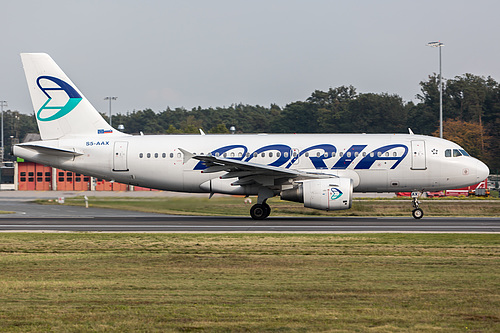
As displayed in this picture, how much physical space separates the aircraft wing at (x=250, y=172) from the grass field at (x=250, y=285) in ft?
23.7

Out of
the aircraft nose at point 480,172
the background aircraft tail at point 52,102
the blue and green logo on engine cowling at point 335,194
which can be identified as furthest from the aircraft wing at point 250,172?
the aircraft nose at point 480,172

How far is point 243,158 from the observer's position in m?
30.3

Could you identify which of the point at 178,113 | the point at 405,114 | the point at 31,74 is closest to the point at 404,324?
the point at 31,74

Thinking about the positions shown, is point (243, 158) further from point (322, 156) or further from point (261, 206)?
point (322, 156)

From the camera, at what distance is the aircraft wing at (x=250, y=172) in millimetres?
27656

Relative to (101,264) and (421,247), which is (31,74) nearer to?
(101,264)

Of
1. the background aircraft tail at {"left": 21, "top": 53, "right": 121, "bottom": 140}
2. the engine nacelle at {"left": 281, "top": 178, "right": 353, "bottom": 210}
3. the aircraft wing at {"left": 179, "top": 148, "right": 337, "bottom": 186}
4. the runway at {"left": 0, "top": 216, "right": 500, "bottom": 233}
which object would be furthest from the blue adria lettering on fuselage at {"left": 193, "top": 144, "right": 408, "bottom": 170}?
the background aircraft tail at {"left": 21, "top": 53, "right": 121, "bottom": 140}

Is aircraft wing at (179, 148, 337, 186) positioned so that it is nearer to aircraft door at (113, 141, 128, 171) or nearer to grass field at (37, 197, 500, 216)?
grass field at (37, 197, 500, 216)

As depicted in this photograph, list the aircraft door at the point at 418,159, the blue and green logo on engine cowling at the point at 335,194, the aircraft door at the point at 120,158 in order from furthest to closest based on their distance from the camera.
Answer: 1. the aircraft door at the point at 120,158
2. the aircraft door at the point at 418,159
3. the blue and green logo on engine cowling at the point at 335,194

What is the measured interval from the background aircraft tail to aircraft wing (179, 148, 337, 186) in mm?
6629

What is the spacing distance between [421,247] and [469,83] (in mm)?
87357

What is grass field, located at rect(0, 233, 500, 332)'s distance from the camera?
9555 mm

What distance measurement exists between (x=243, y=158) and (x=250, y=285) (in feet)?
58.7

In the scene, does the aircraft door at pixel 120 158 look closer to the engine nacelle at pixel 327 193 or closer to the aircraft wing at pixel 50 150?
the aircraft wing at pixel 50 150
